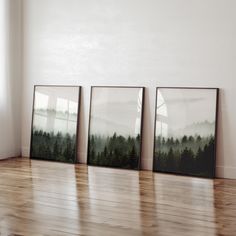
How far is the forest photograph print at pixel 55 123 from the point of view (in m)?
5.24

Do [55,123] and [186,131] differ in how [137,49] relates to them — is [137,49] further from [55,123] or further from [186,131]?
[55,123]

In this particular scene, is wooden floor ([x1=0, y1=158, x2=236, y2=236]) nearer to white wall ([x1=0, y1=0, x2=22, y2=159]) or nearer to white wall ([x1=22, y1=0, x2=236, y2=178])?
white wall ([x1=22, y1=0, x2=236, y2=178])

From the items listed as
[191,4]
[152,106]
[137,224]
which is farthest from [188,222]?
[191,4]

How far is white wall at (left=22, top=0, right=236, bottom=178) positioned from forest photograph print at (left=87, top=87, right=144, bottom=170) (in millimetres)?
94

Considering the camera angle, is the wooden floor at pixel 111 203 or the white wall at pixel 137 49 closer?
the wooden floor at pixel 111 203

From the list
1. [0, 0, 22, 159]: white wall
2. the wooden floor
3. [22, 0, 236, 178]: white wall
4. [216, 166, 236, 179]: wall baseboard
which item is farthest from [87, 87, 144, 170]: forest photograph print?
[0, 0, 22, 159]: white wall

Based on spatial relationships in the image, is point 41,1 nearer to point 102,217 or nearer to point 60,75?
point 60,75

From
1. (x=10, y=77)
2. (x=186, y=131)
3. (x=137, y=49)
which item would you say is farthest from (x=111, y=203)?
(x=10, y=77)

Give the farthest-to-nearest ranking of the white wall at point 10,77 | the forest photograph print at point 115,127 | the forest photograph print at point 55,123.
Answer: the white wall at point 10,77
the forest photograph print at point 55,123
the forest photograph print at point 115,127

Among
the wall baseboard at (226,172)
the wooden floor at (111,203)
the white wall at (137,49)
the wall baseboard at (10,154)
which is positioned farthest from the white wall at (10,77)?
the wall baseboard at (226,172)

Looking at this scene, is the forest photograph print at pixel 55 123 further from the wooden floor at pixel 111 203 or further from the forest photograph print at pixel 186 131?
the forest photograph print at pixel 186 131

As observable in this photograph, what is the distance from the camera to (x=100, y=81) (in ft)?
16.6

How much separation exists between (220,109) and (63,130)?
6.38 feet

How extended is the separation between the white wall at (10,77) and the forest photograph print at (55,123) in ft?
0.88
